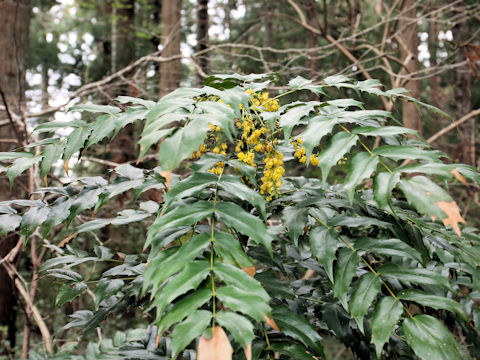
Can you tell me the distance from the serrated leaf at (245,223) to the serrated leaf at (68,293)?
0.69 meters

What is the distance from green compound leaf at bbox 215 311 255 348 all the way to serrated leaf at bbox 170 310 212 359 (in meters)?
0.02

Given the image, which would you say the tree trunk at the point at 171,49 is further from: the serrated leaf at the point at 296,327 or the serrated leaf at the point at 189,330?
the serrated leaf at the point at 189,330

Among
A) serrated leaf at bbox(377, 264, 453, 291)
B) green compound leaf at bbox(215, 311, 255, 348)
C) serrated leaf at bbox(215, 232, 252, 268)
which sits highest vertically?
serrated leaf at bbox(215, 232, 252, 268)

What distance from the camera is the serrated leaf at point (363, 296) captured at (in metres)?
0.86

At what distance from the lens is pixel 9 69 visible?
4387mm

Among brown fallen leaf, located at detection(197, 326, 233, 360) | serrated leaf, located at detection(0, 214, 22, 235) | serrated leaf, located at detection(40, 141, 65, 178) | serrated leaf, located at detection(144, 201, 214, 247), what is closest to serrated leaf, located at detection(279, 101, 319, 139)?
serrated leaf, located at detection(144, 201, 214, 247)

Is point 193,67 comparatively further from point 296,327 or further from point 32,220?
point 296,327

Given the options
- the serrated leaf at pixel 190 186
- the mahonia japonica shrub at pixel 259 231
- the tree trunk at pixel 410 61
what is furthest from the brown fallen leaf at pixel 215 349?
the tree trunk at pixel 410 61

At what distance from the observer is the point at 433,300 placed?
0.86m

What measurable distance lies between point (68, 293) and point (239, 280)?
80 cm

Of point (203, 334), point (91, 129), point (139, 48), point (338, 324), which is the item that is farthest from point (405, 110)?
point (139, 48)

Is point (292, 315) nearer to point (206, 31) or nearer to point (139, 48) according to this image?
point (206, 31)

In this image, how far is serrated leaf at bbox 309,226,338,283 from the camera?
95 cm

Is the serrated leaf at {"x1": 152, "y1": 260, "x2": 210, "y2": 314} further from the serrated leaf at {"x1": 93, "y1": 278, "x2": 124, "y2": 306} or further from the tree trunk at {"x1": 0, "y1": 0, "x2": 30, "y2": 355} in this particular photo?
the tree trunk at {"x1": 0, "y1": 0, "x2": 30, "y2": 355}
